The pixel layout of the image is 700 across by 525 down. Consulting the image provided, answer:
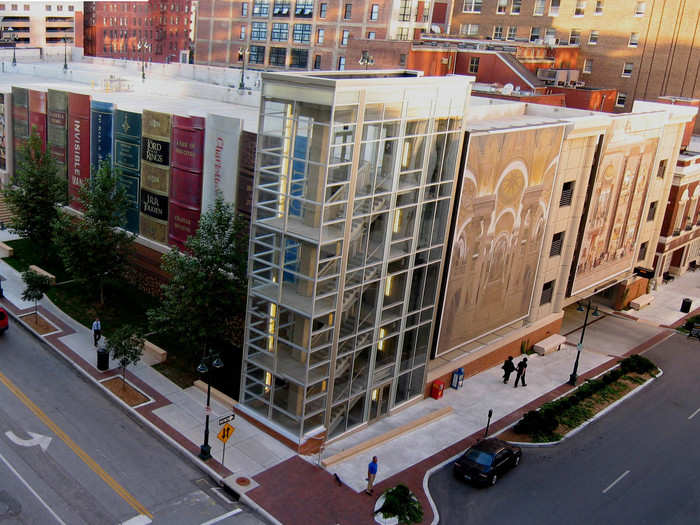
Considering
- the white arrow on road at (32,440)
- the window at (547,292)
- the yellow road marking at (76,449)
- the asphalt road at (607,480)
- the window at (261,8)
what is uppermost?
the window at (261,8)

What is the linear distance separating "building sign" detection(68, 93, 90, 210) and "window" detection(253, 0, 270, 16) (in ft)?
211

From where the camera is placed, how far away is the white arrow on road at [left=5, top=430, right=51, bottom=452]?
1030 inches

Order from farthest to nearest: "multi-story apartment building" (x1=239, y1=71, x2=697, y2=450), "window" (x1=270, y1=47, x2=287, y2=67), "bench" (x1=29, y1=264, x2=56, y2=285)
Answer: "window" (x1=270, y1=47, x2=287, y2=67) → "bench" (x1=29, y1=264, x2=56, y2=285) → "multi-story apartment building" (x1=239, y1=71, x2=697, y2=450)

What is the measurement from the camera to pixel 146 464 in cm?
2597

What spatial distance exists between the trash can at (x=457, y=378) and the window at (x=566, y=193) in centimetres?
1049

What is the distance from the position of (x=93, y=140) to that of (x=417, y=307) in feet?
72.8

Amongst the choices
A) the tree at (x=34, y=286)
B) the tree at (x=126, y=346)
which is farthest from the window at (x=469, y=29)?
the tree at (x=126, y=346)

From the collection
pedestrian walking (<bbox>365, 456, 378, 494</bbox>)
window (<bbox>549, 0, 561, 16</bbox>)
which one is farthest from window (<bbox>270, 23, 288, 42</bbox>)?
pedestrian walking (<bbox>365, 456, 378, 494</bbox>)

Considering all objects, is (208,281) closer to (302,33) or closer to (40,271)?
(40,271)

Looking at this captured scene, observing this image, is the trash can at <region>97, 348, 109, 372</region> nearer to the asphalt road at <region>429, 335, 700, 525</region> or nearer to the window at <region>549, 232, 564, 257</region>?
the asphalt road at <region>429, 335, 700, 525</region>

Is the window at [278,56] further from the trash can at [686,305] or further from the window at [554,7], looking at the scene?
the trash can at [686,305]

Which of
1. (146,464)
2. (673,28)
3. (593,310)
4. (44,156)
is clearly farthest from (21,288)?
(673,28)

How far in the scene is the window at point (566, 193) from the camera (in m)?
37.4

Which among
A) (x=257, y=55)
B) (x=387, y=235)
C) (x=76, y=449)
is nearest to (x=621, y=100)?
(x=257, y=55)
